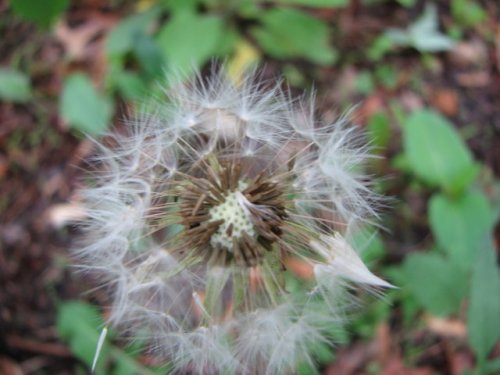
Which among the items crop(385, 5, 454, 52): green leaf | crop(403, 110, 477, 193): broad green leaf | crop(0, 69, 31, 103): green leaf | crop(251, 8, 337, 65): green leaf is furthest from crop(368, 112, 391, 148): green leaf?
crop(0, 69, 31, 103): green leaf

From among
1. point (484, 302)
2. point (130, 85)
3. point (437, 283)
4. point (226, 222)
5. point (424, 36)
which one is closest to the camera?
point (226, 222)

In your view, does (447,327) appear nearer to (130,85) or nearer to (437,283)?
(437,283)

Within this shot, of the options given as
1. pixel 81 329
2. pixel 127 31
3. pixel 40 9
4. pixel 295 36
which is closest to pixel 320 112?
pixel 295 36

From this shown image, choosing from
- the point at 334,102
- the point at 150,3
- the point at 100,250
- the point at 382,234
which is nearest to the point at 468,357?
the point at 382,234

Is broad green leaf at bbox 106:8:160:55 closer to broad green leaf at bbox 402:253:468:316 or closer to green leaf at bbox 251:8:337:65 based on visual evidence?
green leaf at bbox 251:8:337:65

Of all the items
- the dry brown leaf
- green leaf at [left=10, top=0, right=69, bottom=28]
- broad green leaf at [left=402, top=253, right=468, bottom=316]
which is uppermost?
green leaf at [left=10, top=0, right=69, bottom=28]

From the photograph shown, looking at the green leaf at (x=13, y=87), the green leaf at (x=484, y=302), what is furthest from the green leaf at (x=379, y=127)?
the green leaf at (x=13, y=87)

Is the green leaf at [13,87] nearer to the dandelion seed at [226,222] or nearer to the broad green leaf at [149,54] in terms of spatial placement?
the broad green leaf at [149,54]
